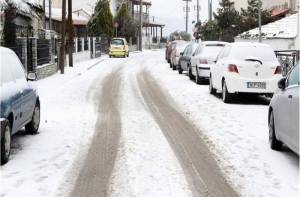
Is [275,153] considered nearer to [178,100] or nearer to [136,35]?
[178,100]

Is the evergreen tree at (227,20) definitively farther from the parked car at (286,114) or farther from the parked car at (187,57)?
the parked car at (286,114)

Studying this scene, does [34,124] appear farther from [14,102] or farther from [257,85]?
[257,85]

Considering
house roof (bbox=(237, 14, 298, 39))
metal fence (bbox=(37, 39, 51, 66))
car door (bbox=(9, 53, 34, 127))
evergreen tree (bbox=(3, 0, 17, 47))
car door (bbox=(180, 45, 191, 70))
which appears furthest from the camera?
house roof (bbox=(237, 14, 298, 39))

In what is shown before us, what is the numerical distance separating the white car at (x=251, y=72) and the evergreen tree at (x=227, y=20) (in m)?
33.6

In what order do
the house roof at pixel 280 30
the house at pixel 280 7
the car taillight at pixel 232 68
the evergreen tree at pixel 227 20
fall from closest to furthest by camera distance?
the car taillight at pixel 232 68 < the house roof at pixel 280 30 < the house at pixel 280 7 < the evergreen tree at pixel 227 20

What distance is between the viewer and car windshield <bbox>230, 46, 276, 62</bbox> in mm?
16250

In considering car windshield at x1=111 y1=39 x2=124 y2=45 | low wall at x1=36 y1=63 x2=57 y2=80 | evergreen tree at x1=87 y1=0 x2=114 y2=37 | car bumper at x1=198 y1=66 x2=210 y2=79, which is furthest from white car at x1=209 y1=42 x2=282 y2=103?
evergreen tree at x1=87 y1=0 x2=114 y2=37

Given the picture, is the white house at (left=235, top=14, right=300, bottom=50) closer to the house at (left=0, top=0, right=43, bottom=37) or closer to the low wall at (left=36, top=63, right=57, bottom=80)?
the low wall at (left=36, top=63, right=57, bottom=80)

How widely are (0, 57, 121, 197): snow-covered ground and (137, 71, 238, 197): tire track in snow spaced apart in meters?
1.45

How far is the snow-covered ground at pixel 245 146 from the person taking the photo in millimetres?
7441

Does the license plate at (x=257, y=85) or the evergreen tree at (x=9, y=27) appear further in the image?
the evergreen tree at (x=9, y=27)

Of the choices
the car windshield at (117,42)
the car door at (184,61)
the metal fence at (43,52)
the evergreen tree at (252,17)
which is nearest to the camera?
the metal fence at (43,52)

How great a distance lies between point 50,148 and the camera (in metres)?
9.66

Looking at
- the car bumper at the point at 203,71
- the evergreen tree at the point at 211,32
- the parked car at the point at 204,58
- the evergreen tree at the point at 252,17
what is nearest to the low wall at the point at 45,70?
the parked car at the point at 204,58
